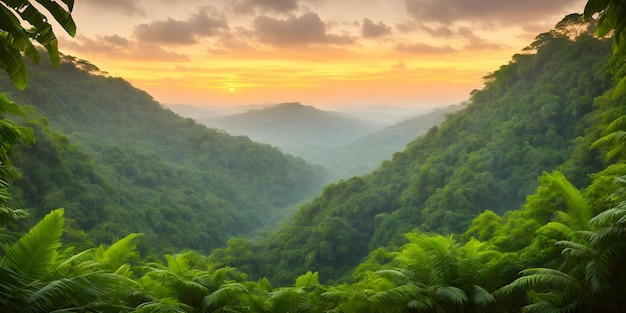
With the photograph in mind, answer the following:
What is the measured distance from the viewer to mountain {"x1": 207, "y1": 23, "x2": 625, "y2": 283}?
3422 cm

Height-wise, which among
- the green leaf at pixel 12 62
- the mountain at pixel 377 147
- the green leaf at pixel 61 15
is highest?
the green leaf at pixel 61 15

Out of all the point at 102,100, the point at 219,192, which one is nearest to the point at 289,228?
the point at 219,192

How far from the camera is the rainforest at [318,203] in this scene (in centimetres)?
579

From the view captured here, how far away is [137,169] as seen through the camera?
59.8 m

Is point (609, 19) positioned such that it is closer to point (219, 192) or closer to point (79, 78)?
point (219, 192)

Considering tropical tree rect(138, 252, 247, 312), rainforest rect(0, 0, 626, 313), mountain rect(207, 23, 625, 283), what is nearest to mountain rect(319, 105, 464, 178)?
rainforest rect(0, 0, 626, 313)

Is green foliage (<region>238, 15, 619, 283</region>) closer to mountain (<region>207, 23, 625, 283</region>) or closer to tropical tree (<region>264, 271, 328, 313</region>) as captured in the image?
mountain (<region>207, 23, 625, 283</region>)

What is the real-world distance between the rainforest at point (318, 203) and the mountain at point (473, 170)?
0.20 meters

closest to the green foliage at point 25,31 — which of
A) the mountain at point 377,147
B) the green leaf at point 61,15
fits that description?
the green leaf at point 61,15

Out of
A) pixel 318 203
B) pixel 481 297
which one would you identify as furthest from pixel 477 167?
pixel 481 297

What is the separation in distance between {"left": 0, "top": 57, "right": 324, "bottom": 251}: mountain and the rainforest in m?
0.34

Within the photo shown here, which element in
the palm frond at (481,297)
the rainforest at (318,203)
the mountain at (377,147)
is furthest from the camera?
the mountain at (377,147)

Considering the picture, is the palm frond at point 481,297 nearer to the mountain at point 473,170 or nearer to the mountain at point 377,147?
the mountain at point 473,170

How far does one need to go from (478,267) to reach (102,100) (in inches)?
3537
